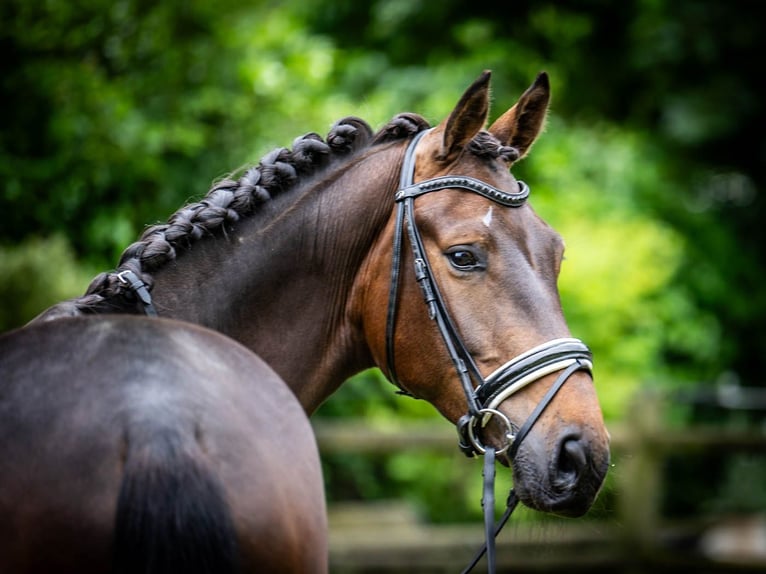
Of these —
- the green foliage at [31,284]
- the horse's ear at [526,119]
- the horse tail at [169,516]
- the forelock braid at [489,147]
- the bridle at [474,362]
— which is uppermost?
the green foliage at [31,284]

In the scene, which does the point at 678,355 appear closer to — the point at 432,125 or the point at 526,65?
the point at 526,65

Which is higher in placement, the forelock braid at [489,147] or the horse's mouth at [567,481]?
the forelock braid at [489,147]

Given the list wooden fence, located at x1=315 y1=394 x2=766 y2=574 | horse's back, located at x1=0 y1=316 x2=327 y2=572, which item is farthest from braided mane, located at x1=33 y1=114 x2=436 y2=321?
wooden fence, located at x1=315 y1=394 x2=766 y2=574

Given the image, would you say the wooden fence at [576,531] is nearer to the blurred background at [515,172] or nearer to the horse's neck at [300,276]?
the blurred background at [515,172]

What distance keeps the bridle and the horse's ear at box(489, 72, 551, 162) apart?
0.32 m

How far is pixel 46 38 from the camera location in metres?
4.69

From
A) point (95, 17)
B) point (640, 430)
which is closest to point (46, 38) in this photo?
point (95, 17)

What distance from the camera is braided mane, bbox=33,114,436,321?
95.7 inches

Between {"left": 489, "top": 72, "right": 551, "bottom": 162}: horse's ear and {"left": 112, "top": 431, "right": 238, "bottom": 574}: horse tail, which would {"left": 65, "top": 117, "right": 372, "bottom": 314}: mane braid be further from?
{"left": 112, "top": 431, "right": 238, "bottom": 574}: horse tail

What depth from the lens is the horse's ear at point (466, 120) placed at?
8.44ft

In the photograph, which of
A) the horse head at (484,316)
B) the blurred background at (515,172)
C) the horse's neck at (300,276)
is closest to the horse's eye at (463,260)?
the horse head at (484,316)

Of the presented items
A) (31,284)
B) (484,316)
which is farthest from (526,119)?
(31,284)

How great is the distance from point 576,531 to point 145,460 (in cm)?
811

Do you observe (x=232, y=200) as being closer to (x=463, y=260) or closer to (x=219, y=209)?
(x=219, y=209)
